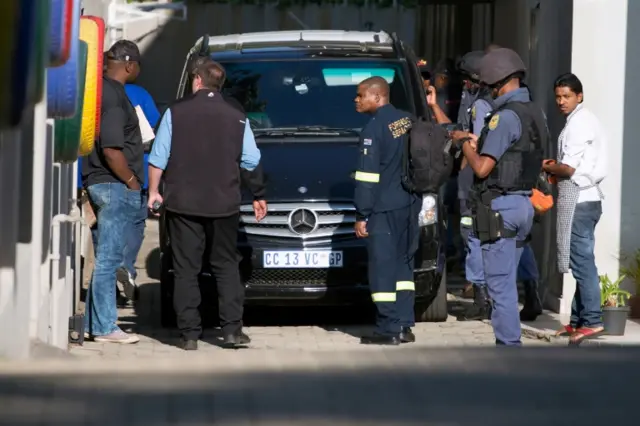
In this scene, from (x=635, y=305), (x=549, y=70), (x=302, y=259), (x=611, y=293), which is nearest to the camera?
(x=302, y=259)

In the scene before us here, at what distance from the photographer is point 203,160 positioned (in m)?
9.78

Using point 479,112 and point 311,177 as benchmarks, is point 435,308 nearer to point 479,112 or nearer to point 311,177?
point 311,177

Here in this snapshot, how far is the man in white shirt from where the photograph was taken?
10359 mm

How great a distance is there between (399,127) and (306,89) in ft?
5.90

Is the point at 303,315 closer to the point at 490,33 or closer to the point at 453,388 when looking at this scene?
the point at 453,388

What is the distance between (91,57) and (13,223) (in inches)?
79.2

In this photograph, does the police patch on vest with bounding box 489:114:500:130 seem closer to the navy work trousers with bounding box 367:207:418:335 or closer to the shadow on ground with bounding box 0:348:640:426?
the navy work trousers with bounding box 367:207:418:335

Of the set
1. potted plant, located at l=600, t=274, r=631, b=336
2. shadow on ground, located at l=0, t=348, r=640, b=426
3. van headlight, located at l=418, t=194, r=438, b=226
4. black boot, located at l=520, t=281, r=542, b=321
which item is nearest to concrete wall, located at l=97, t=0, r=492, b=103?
black boot, located at l=520, t=281, r=542, b=321

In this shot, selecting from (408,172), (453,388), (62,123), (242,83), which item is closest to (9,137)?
(62,123)

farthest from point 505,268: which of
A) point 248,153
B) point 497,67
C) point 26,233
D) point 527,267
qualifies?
point 26,233

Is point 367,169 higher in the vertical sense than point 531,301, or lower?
higher

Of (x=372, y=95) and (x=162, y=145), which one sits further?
(x=372, y=95)

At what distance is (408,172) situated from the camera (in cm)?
1014

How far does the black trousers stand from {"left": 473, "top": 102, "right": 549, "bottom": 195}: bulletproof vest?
167 cm
